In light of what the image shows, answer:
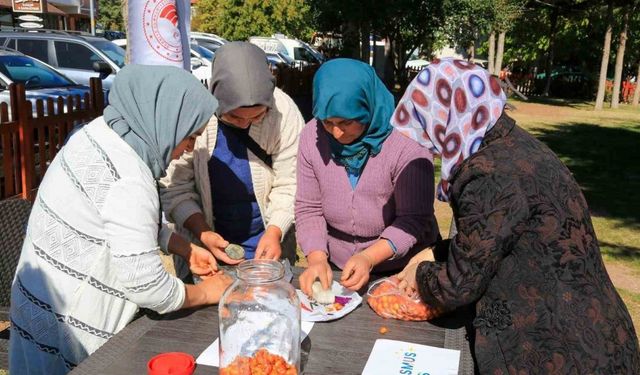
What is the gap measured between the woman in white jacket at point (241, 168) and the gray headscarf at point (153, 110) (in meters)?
0.64

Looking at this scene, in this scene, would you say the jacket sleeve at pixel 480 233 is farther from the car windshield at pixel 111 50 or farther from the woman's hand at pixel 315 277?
the car windshield at pixel 111 50

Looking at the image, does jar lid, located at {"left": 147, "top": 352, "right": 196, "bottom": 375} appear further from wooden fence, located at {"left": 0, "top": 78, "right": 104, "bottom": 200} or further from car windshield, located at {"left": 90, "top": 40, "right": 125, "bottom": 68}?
car windshield, located at {"left": 90, "top": 40, "right": 125, "bottom": 68}

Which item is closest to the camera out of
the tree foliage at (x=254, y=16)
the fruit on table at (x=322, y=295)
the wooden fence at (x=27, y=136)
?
the fruit on table at (x=322, y=295)

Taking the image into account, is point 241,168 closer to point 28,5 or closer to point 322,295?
point 322,295

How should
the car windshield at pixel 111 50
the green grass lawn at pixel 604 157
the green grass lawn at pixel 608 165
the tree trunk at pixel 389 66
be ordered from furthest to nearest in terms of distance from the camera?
the tree trunk at pixel 389 66 → the car windshield at pixel 111 50 → the green grass lawn at pixel 604 157 → the green grass lawn at pixel 608 165

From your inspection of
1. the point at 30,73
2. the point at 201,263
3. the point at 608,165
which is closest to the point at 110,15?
the point at 30,73

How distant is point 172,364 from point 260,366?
25 centimetres

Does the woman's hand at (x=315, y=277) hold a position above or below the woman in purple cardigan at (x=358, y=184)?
below

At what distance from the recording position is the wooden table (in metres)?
1.80

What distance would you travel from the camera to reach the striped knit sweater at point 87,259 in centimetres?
178

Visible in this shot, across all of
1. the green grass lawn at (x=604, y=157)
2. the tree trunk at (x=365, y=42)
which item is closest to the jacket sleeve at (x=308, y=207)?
the green grass lawn at (x=604, y=157)

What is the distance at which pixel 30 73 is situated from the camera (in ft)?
25.7

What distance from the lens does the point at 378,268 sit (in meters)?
2.52

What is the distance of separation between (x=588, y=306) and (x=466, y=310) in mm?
556
